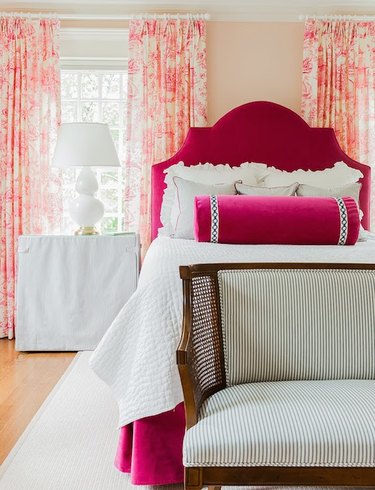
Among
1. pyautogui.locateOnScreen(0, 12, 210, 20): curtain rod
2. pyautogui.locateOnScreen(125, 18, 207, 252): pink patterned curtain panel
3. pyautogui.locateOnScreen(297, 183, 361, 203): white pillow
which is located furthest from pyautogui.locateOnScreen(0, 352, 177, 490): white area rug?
pyautogui.locateOnScreen(0, 12, 210, 20): curtain rod

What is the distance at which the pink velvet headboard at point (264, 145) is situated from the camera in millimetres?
4379

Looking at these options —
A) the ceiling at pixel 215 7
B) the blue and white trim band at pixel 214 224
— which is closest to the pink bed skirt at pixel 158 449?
the blue and white trim band at pixel 214 224

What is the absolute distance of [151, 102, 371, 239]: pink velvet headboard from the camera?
14.4 feet

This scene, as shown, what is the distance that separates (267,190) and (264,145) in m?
0.63

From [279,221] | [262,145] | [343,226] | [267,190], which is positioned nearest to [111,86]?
[262,145]

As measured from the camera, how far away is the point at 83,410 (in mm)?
2992

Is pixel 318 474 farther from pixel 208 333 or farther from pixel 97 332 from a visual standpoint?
pixel 97 332

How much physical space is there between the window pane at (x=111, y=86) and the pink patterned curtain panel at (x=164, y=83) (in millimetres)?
238

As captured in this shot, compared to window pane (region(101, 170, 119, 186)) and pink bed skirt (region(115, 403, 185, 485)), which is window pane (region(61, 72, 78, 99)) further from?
pink bed skirt (region(115, 403, 185, 485))

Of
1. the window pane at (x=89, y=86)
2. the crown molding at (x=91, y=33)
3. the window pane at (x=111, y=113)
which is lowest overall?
the window pane at (x=111, y=113)

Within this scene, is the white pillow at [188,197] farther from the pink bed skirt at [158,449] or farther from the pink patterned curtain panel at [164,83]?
the pink bed skirt at [158,449]

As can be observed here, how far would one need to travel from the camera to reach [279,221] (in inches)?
133

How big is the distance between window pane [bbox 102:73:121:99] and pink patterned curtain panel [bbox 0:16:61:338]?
0.38 meters

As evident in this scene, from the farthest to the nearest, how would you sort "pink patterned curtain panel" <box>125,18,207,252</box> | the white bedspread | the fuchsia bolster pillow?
1. "pink patterned curtain panel" <box>125,18,207,252</box>
2. the fuchsia bolster pillow
3. the white bedspread
